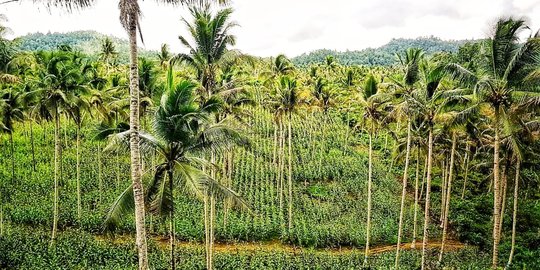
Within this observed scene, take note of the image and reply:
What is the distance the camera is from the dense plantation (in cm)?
1295

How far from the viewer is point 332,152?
49.2 m

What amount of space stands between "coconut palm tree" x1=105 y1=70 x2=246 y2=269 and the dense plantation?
0.14 feet

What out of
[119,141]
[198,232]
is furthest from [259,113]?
[119,141]

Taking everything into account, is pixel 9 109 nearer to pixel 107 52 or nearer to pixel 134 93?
pixel 134 93

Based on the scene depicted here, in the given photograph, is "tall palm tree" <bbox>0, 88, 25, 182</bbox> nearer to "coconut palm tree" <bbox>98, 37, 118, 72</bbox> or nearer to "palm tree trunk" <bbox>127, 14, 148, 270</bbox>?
"palm tree trunk" <bbox>127, 14, 148, 270</bbox>

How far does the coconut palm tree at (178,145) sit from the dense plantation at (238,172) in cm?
4

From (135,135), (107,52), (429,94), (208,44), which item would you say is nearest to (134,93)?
(135,135)

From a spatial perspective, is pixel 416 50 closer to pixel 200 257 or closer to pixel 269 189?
pixel 200 257

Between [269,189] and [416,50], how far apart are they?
19.8 m

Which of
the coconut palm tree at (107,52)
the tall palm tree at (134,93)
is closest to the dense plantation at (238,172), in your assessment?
the tall palm tree at (134,93)

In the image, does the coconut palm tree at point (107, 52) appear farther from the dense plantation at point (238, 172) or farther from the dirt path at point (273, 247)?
the dirt path at point (273, 247)

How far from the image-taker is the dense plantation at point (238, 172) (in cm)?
1295

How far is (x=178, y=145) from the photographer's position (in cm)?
1288

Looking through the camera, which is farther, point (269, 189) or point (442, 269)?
point (269, 189)
